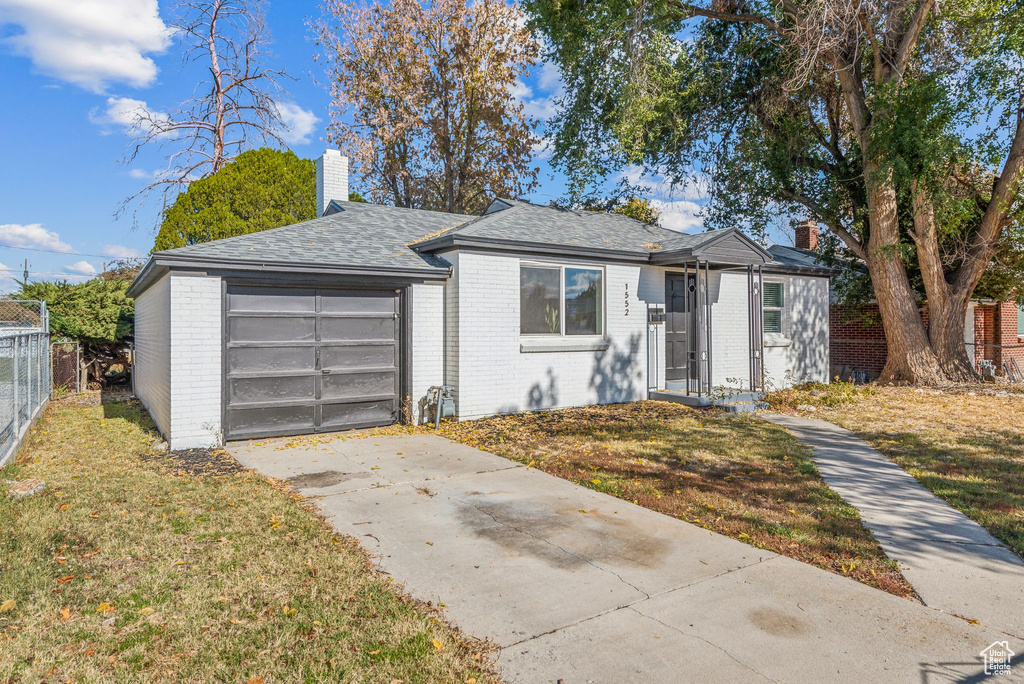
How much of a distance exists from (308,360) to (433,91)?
57.4ft

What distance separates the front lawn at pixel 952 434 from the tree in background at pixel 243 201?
52.5ft

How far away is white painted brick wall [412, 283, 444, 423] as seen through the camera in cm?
964

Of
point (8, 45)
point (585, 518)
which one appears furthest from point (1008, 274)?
point (8, 45)

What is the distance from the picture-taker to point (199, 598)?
3.52m

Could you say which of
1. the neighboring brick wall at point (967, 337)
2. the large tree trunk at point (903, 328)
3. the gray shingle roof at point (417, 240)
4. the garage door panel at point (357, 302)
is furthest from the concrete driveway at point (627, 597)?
the neighboring brick wall at point (967, 337)

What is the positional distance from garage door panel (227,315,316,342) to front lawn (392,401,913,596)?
8.69ft

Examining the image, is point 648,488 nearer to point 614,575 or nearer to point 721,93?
point 614,575

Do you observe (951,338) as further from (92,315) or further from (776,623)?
(92,315)

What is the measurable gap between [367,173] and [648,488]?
2131cm

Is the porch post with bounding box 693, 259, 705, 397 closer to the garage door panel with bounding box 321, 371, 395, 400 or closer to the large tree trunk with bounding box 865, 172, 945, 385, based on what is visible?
the large tree trunk with bounding box 865, 172, 945, 385

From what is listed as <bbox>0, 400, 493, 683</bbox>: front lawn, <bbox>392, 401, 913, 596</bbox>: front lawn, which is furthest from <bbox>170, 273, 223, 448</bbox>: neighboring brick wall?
<bbox>392, 401, 913, 596</bbox>: front lawn

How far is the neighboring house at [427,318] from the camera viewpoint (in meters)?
8.09

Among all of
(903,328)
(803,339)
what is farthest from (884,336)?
(803,339)

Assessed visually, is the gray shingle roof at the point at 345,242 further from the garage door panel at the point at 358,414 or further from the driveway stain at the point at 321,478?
the driveway stain at the point at 321,478
